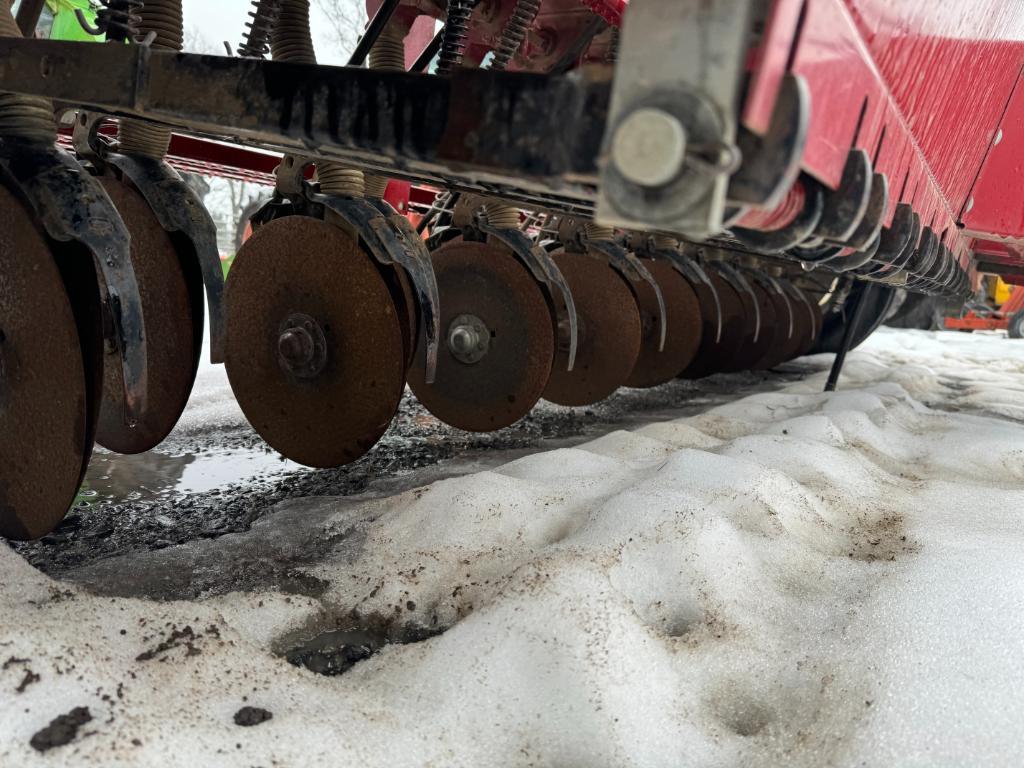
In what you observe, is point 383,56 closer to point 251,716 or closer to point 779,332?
point 251,716

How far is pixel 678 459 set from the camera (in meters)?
1.57

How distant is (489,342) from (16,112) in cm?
118

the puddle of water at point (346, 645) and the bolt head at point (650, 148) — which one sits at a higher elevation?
the bolt head at point (650, 148)

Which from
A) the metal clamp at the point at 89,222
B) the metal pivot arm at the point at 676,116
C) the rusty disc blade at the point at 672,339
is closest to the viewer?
the metal pivot arm at the point at 676,116

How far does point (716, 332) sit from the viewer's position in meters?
3.21

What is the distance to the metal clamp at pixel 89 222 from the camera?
105 centimetres

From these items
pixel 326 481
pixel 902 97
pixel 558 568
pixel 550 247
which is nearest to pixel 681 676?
pixel 558 568

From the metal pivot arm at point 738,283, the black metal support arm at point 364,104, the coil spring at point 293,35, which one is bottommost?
the metal pivot arm at point 738,283

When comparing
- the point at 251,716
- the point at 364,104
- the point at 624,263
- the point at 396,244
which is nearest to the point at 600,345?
the point at 624,263

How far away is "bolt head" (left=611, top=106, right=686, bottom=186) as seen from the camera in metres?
0.53

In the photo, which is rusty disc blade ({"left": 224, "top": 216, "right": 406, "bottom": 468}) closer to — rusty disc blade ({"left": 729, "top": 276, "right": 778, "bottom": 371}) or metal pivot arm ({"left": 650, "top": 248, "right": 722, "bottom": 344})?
metal pivot arm ({"left": 650, "top": 248, "right": 722, "bottom": 344})

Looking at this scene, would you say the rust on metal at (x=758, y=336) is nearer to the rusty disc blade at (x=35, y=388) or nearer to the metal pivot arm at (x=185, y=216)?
the metal pivot arm at (x=185, y=216)

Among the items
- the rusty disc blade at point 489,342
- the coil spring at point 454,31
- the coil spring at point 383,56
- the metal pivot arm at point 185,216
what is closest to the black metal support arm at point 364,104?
the coil spring at point 454,31

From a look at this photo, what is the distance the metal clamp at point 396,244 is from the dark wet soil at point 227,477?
16.9 inches
